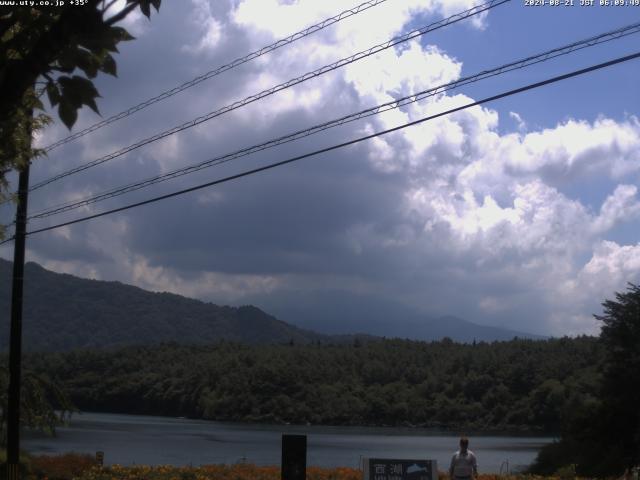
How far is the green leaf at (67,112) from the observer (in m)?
4.77

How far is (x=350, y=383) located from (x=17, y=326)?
348 ft

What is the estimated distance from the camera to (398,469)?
588 inches

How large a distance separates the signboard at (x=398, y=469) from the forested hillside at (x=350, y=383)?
81786mm

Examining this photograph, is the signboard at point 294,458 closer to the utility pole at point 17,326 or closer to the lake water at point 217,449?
the utility pole at point 17,326

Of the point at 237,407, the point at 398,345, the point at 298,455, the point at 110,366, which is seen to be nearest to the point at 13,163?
the point at 298,455

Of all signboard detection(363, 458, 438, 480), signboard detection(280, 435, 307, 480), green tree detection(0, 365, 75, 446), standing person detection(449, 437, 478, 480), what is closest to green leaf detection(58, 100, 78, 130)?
signboard detection(280, 435, 307, 480)

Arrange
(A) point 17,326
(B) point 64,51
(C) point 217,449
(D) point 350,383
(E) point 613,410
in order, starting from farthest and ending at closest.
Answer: (D) point 350,383 → (C) point 217,449 → (E) point 613,410 → (A) point 17,326 → (B) point 64,51

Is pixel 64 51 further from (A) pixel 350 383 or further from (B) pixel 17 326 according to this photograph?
(A) pixel 350 383

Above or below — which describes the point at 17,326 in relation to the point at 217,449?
above

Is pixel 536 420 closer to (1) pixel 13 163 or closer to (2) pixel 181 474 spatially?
(2) pixel 181 474

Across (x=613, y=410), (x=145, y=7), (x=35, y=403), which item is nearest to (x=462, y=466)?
(x=145, y=7)

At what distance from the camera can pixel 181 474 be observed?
21.7 metres

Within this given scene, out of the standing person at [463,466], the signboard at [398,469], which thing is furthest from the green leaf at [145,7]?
the standing person at [463,466]

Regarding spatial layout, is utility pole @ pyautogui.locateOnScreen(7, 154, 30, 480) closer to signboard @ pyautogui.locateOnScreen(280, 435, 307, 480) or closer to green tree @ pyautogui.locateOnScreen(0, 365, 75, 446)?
green tree @ pyautogui.locateOnScreen(0, 365, 75, 446)
